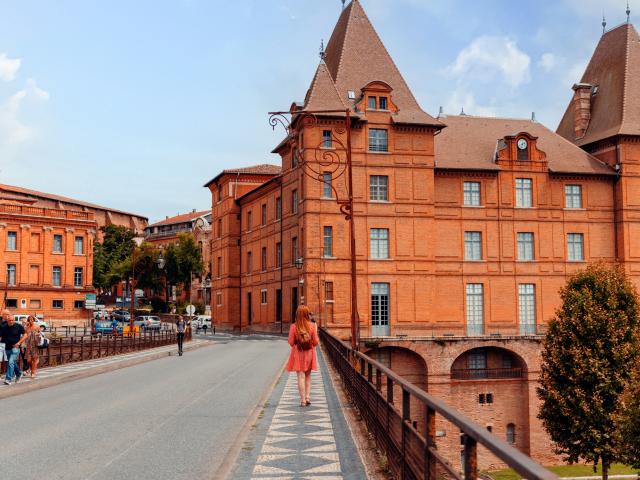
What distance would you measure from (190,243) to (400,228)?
160 feet

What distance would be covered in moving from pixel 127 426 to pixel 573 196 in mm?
49909

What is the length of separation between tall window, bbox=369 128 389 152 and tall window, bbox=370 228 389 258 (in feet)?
17.8

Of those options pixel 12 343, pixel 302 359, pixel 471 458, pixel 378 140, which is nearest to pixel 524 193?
pixel 378 140

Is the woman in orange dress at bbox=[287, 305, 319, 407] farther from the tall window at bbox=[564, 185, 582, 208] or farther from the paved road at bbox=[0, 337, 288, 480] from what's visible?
the tall window at bbox=[564, 185, 582, 208]

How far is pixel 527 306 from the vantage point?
5459 cm

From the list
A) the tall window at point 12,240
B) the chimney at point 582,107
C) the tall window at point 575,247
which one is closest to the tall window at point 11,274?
the tall window at point 12,240

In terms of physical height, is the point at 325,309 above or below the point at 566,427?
above

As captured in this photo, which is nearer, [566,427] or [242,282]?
[566,427]

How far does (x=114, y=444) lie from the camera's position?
10000mm

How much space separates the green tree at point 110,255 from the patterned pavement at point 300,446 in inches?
3498

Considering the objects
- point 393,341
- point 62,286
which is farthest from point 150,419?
point 62,286

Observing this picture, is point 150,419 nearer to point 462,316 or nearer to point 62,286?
point 462,316

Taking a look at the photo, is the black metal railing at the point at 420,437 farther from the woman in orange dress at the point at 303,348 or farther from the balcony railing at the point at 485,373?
the balcony railing at the point at 485,373

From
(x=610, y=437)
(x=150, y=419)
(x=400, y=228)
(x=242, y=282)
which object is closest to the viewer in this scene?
(x=150, y=419)
